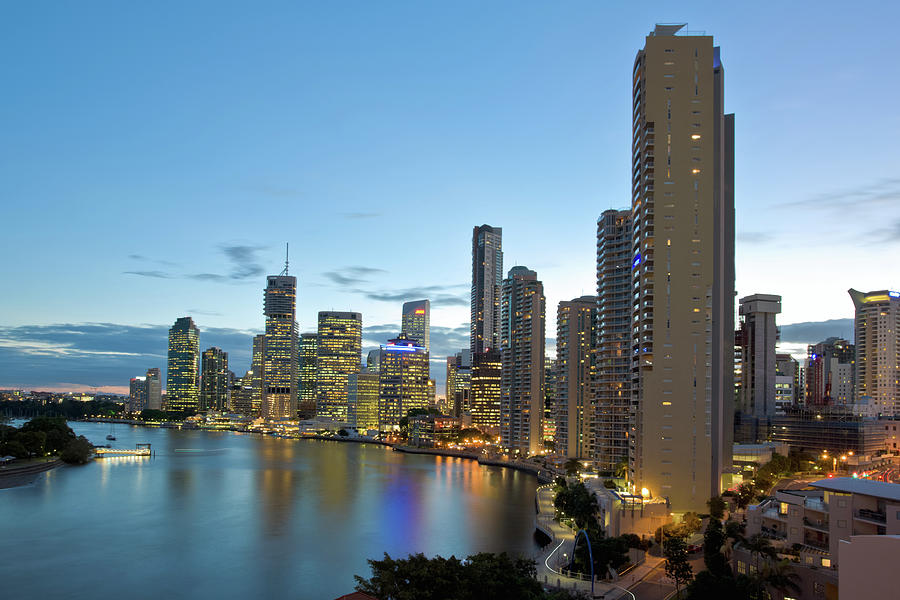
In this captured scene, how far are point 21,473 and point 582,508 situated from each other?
40057mm

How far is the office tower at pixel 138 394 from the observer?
169250mm

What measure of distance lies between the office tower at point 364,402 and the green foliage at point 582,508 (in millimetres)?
95083

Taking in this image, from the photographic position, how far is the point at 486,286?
154 metres

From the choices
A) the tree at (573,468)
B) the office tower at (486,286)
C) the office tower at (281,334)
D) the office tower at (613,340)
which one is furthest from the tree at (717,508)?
the office tower at (281,334)

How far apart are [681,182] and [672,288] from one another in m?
4.15

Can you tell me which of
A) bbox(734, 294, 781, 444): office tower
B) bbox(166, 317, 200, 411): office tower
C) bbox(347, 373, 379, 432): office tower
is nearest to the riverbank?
bbox(734, 294, 781, 444): office tower

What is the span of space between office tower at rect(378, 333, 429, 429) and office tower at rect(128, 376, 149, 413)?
86.1 meters

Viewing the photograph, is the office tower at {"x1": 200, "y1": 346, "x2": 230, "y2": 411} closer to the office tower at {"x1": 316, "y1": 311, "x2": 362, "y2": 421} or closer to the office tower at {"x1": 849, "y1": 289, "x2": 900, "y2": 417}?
the office tower at {"x1": 316, "y1": 311, "x2": 362, "y2": 421}

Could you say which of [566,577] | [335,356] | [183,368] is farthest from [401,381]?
[566,577]

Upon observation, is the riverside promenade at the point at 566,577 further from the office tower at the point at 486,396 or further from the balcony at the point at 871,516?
the office tower at the point at 486,396

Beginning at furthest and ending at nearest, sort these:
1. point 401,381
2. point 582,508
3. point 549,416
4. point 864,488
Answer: point 401,381 < point 549,416 < point 582,508 < point 864,488

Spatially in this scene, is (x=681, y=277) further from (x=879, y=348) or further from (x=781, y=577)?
(x=879, y=348)

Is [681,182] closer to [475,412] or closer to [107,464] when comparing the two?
[107,464]

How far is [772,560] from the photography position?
1543cm
